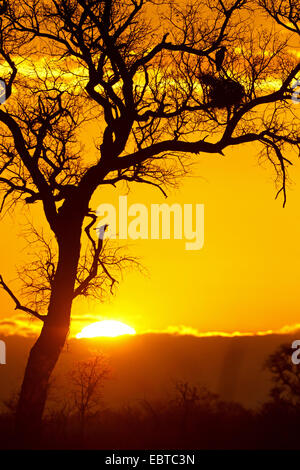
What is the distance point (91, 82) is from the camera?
18875 millimetres

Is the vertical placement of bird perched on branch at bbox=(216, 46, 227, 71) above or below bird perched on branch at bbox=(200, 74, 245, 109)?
above

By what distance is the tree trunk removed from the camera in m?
18.0

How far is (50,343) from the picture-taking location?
722 inches

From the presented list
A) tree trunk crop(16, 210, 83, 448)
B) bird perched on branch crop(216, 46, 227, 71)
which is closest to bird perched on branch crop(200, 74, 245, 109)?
bird perched on branch crop(216, 46, 227, 71)

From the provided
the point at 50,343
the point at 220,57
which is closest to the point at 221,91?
the point at 220,57

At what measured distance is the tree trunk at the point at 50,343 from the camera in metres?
18.0

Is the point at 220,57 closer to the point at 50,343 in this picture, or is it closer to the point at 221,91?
the point at 221,91

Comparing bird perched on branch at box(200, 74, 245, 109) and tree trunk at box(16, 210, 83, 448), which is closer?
tree trunk at box(16, 210, 83, 448)

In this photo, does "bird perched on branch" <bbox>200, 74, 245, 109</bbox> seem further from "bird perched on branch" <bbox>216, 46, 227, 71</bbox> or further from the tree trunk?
the tree trunk

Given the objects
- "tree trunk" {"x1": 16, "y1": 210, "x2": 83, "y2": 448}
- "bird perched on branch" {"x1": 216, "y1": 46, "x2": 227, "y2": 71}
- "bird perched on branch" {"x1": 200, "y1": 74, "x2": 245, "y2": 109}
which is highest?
"bird perched on branch" {"x1": 216, "y1": 46, "x2": 227, "y2": 71}
